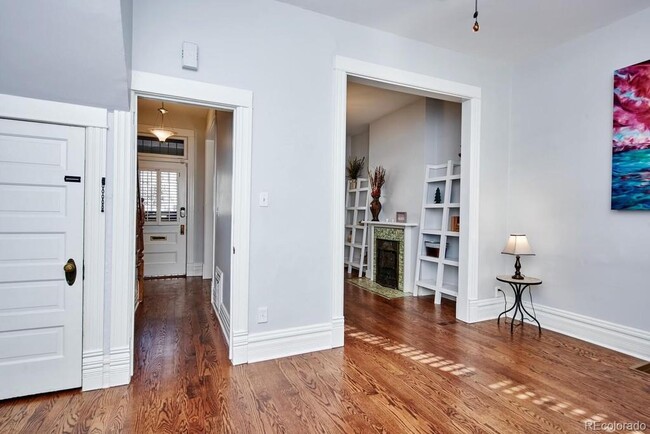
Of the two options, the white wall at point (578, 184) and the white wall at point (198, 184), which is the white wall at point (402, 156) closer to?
the white wall at point (578, 184)

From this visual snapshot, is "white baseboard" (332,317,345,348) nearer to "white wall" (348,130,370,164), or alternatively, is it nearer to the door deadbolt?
the door deadbolt

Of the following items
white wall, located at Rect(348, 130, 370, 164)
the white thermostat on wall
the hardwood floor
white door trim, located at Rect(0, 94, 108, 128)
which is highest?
white wall, located at Rect(348, 130, 370, 164)

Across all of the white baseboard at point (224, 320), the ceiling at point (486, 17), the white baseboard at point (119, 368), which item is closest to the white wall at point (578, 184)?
the ceiling at point (486, 17)

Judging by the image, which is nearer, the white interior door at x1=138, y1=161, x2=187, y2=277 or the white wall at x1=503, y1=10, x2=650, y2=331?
the white wall at x1=503, y1=10, x2=650, y2=331

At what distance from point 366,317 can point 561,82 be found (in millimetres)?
3220

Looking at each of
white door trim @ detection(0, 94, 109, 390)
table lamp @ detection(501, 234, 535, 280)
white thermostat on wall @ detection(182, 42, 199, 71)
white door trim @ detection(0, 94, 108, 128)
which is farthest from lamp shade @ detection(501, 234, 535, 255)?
white door trim @ detection(0, 94, 108, 128)

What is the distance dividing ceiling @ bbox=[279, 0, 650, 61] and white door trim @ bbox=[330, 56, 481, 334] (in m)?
0.37

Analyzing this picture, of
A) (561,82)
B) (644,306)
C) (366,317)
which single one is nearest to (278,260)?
(366,317)

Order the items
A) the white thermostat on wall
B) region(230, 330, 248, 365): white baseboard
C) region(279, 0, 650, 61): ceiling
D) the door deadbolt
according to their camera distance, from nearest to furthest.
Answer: the door deadbolt < the white thermostat on wall < region(230, 330, 248, 365): white baseboard < region(279, 0, 650, 61): ceiling

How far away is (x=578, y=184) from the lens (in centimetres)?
335

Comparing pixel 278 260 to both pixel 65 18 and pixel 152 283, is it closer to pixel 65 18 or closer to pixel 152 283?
pixel 65 18

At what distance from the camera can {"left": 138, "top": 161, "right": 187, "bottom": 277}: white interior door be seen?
6.09 meters

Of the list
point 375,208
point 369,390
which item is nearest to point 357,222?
point 375,208

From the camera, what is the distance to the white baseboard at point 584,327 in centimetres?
289
